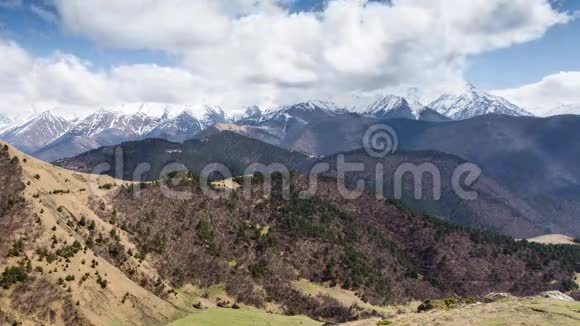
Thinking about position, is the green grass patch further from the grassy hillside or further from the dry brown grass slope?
the dry brown grass slope

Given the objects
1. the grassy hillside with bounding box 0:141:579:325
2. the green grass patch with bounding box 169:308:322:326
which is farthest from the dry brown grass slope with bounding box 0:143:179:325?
the green grass patch with bounding box 169:308:322:326

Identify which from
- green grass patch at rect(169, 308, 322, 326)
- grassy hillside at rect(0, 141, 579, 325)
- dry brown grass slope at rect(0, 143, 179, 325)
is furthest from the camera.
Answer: green grass patch at rect(169, 308, 322, 326)

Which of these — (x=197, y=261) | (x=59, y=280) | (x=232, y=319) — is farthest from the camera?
(x=197, y=261)

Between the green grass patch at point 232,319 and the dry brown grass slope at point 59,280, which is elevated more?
the dry brown grass slope at point 59,280

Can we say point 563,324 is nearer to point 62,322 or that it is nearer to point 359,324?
point 359,324

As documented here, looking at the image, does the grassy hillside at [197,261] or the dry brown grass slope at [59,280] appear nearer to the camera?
the dry brown grass slope at [59,280]

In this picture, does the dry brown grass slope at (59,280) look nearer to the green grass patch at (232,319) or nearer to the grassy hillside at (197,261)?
the grassy hillside at (197,261)

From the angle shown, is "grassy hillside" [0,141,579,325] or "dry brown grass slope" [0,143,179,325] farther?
"grassy hillside" [0,141,579,325]

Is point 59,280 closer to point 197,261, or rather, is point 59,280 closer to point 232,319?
point 232,319

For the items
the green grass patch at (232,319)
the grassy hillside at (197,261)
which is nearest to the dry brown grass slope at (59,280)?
the grassy hillside at (197,261)

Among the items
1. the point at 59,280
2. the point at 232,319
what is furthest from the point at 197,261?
the point at 59,280

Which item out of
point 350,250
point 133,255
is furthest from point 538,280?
point 133,255

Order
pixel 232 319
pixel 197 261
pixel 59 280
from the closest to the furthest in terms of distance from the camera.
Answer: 1. pixel 59 280
2. pixel 232 319
3. pixel 197 261

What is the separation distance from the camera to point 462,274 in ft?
628
